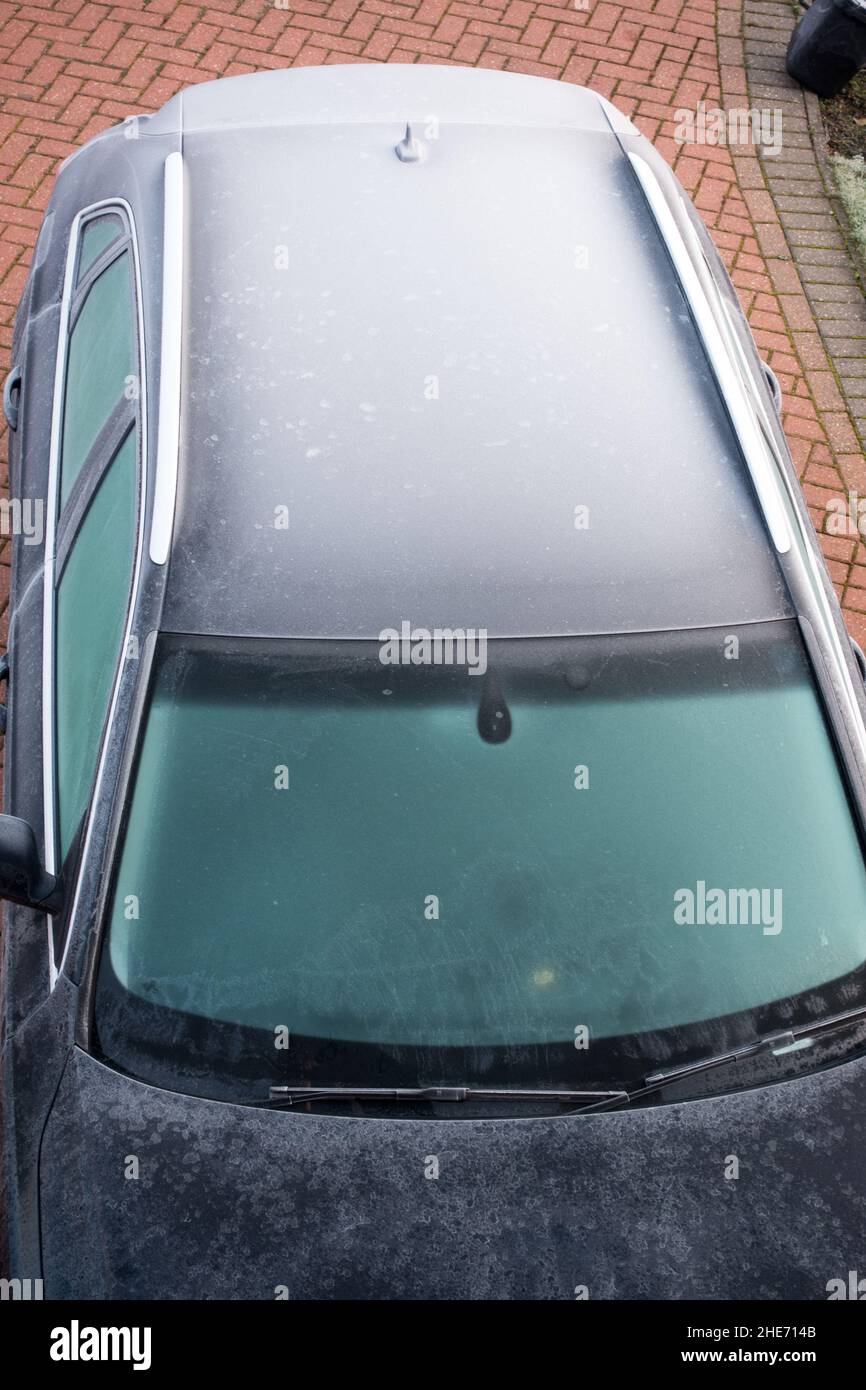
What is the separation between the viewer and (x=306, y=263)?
2912mm

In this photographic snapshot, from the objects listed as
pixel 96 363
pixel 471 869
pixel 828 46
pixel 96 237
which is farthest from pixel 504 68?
pixel 471 869

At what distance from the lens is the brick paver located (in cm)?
563

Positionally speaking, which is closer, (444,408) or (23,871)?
(23,871)

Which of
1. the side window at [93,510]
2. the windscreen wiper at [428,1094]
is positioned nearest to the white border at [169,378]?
the side window at [93,510]

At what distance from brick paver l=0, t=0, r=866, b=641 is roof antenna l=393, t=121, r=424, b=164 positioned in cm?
257

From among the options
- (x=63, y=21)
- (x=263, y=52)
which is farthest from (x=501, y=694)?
(x=63, y=21)

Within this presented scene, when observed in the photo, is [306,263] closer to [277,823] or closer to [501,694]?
[501,694]

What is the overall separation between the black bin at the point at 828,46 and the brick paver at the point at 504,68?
0.31m

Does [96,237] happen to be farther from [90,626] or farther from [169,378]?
[90,626]

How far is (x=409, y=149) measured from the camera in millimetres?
3217

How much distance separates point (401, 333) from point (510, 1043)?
1.58 meters

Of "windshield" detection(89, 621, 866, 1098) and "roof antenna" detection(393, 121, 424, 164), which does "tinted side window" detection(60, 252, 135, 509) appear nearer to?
"roof antenna" detection(393, 121, 424, 164)

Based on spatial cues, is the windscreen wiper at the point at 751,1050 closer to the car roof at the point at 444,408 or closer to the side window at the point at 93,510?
the car roof at the point at 444,408

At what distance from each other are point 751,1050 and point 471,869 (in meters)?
0.64
